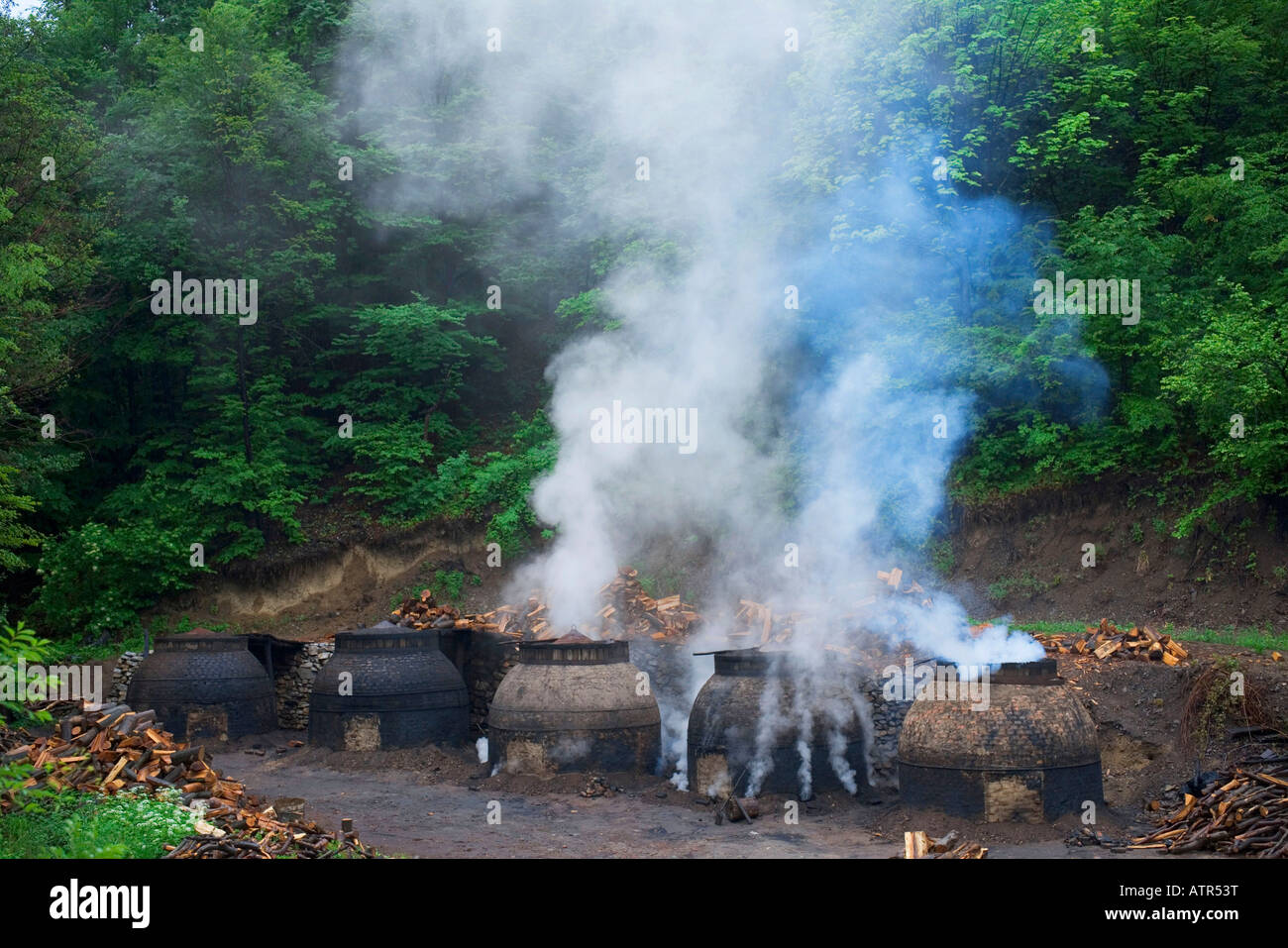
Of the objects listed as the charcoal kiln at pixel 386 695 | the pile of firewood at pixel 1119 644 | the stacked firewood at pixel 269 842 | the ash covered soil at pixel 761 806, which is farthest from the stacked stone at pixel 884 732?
the charcoal kiln at pixel 386 695

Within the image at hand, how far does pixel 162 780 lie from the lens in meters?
13.6

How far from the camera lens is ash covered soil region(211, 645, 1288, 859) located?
1321 cm

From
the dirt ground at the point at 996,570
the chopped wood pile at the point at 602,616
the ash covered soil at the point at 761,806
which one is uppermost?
the dirt ground at the point at 996,570

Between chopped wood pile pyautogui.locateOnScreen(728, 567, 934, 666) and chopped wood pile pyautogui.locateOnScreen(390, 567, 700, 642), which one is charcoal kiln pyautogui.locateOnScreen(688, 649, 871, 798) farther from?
chopped wood pile pyautogui.locateOnScreen(390, 567, 700, 642)

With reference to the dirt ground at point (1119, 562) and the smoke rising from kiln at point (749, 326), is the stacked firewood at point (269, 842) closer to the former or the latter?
the smoke rising from kiln at point (749, 326)

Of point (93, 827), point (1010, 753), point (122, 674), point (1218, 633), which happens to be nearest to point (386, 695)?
point (122, 674)

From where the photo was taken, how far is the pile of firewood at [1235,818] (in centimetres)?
1105

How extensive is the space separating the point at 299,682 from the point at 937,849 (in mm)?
17089

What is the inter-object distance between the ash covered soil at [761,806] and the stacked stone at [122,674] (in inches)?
280

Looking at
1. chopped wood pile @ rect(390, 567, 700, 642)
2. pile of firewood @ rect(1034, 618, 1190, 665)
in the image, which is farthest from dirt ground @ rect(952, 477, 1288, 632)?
chopped wood pile @ rect(390, 567, 700, 642)

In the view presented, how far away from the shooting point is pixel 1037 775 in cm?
1320

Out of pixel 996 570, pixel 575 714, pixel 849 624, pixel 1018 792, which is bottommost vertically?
pixel 1018 792

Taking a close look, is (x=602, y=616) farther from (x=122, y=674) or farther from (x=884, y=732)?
(x=122, y=674)

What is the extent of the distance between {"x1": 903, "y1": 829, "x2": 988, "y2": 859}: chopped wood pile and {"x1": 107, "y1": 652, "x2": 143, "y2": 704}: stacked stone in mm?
18542
